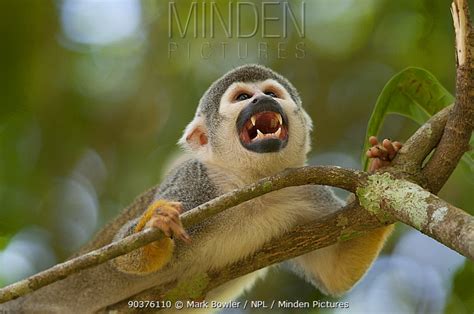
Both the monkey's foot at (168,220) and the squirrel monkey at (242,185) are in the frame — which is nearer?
the monkey's foot at (168,220)

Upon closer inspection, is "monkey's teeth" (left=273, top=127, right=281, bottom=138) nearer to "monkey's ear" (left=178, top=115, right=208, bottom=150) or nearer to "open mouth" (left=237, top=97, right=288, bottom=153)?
"open mouth" (left=237, top=97, right=288, bottom=153)

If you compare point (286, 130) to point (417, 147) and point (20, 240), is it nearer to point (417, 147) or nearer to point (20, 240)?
point (417, 147)

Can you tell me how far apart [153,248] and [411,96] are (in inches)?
65.3

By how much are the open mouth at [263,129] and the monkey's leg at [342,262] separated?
0.80 m

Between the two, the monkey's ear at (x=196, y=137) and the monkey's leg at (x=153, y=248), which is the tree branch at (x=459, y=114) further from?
the monkey's ear at (x=196, y=137)

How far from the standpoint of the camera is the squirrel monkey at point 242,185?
3.94 meters

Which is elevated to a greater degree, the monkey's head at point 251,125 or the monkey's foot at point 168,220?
the monkey's head at point 251,125

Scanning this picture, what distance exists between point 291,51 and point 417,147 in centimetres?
329

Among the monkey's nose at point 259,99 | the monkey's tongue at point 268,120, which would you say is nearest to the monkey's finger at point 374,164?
the monkey's tongue at point 268,120

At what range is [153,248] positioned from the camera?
3.75m

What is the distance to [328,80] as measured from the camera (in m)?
6.32

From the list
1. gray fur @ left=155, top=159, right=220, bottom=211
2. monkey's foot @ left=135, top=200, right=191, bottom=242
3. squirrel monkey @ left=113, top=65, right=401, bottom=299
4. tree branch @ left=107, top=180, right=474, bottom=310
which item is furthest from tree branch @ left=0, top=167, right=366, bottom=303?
gray fur @ left=155, top=159, right=220, bottom=211

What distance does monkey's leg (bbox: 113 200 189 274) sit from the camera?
327 centimetres

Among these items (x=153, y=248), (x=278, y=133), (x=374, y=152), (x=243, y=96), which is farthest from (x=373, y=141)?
(x=153, y=248)
